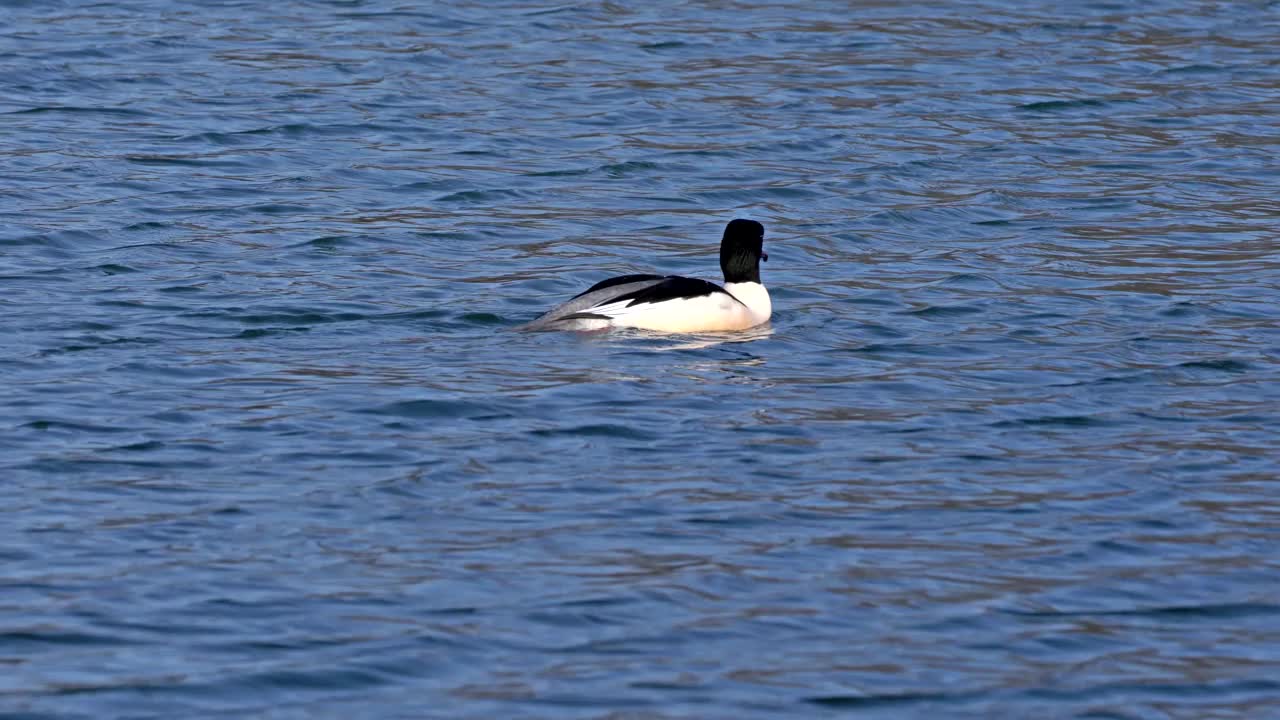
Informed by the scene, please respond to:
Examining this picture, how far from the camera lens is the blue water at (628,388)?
805 cm

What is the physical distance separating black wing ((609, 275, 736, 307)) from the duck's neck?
291 mm

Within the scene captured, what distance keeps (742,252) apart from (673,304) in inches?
40.1

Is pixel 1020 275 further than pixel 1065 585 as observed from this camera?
Yes

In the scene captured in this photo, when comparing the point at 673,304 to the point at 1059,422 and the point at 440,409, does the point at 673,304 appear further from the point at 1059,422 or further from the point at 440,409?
the point at 1059,422

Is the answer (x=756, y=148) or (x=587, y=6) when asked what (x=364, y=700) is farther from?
(x=587, y=6)

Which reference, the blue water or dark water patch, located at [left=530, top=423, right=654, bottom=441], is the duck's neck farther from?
dark water patch, located at [left=530, top=423, right=654, bottom=441]

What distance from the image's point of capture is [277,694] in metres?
7.60

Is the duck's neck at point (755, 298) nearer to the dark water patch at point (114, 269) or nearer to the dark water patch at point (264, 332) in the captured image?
the dark water patch at point (264, 332)

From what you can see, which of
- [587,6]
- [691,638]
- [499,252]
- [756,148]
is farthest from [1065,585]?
[587,6]

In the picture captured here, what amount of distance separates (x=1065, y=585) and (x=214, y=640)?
10.9 ft

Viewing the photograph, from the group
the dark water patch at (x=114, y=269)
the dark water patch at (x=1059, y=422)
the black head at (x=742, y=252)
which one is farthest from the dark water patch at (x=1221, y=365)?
the dark water patch at (x=114, y=269)

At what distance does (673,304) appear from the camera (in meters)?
13.7

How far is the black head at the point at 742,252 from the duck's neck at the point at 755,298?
0.09 meters

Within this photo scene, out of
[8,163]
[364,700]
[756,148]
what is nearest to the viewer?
[364,700]
